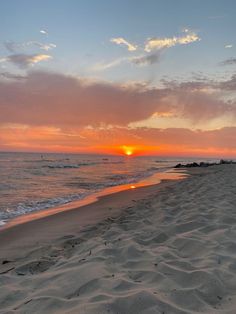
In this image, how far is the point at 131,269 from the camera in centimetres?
385

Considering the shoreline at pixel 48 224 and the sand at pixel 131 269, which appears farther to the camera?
the shoreline at pixel 48 224

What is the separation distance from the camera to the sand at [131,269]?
2918mm

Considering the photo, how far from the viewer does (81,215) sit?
32.4ft

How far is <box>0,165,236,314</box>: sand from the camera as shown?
292 centimetres

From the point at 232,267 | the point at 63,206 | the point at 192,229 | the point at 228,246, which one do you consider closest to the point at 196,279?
the point at 232,267

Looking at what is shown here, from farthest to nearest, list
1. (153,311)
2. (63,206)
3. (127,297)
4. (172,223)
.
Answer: (63,206), (172,223), (127,297), (153,311)

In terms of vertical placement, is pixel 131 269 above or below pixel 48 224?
above

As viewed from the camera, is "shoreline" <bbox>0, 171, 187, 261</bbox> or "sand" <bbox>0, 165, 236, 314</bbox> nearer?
"sand" <bbox>0, 165, 236, 314</bbox>

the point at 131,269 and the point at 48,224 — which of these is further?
the point at 48,224

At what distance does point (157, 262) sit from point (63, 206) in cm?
843

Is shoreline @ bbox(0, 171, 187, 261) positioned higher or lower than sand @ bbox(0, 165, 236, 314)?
lower

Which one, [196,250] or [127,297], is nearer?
[127,297]

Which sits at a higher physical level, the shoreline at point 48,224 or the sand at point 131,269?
the sand at point 131,269

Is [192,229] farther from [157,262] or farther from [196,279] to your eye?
[196,279]
